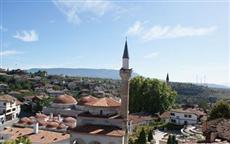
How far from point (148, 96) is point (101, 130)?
28.5 metres

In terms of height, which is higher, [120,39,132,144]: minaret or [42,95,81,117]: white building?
[120,39,132,144]: minaret

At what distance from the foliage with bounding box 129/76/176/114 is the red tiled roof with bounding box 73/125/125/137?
27119 millimetres

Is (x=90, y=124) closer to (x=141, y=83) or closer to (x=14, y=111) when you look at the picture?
(x=141, y=83)

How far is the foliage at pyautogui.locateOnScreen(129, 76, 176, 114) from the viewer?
5306 centimetres

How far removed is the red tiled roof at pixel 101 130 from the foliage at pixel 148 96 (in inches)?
1068

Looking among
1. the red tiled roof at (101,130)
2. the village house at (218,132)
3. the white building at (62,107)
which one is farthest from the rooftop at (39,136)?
the white building at (62,107)

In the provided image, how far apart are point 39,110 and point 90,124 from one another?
34.6 meters

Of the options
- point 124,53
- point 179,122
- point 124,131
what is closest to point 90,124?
point 124,131

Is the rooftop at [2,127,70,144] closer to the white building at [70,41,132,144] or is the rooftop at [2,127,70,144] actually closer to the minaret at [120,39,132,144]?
the white building at [70,41,132,144]

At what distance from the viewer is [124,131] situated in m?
25.7

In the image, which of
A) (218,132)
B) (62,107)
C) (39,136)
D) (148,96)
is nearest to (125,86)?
(39,136)

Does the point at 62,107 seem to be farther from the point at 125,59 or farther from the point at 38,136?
the point at 125,59

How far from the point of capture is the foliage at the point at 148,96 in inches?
2089

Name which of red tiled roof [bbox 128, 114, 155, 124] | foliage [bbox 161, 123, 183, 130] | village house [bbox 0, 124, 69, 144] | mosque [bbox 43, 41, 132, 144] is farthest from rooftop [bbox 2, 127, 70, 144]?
foliage [bbox 161, 123, 183, 130]
